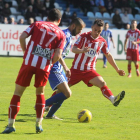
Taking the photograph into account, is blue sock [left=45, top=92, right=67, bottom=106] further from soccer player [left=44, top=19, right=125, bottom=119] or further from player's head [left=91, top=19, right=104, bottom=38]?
player's head [left=91, top=19, right=104, bottom=38]

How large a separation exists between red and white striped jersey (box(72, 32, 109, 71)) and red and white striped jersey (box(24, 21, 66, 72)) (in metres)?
2.22

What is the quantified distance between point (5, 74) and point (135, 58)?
5046 mm

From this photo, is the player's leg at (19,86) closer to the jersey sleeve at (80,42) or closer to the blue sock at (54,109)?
the blue sock at (54,109)

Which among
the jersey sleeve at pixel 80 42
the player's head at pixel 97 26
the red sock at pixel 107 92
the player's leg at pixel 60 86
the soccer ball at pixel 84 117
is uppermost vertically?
the player's head at pixel 97 26

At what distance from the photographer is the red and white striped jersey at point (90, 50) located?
7.92 m

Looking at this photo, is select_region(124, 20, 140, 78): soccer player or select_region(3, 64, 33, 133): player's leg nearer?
select_region(3, 64, 33, 133): player's leg

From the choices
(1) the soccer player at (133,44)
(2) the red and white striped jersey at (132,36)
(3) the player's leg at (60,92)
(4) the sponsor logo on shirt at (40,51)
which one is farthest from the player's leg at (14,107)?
(2) the red and white striped jersey at (132,36)

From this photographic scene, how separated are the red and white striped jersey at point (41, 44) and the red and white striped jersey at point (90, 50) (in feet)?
7.28

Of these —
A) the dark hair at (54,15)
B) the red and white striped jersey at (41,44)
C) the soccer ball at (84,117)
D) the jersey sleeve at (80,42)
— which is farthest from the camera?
the jersey sleeve at (80,42)

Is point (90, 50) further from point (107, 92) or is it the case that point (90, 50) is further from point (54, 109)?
point (54, 109)

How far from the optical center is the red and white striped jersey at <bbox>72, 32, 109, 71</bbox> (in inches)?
312

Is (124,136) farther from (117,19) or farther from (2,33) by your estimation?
(117,19)

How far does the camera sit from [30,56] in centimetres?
563

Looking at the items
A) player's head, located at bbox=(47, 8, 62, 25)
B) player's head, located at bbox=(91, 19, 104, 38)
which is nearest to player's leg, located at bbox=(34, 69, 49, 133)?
player's head, located at bbox=(47, 8, 62, 25)
